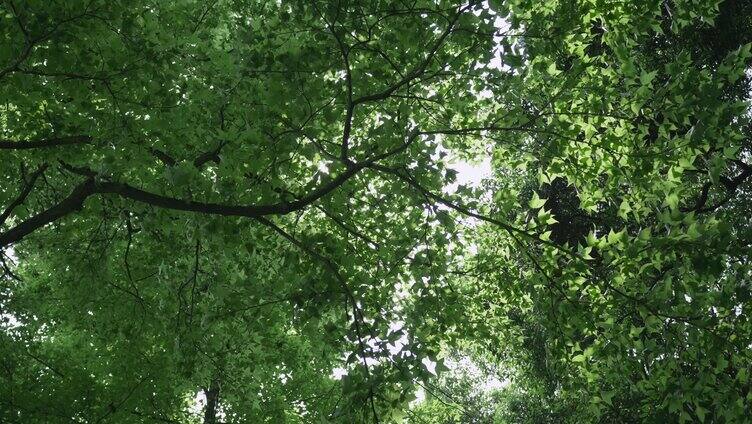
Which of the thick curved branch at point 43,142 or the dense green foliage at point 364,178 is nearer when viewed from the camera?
the dense green foliage at point 364,178

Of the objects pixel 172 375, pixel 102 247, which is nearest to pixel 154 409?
pixel 172 375

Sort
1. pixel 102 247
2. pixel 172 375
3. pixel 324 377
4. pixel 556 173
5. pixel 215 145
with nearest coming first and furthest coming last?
pixel 215 145 < pixel 556 173 < pixel 102 247 < pixel 172 375 < pixel 324 377

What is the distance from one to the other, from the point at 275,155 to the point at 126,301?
183 inches

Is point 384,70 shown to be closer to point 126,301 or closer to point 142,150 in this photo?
point 142,150

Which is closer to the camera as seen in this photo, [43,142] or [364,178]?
[43,142]

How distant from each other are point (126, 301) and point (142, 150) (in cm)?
389

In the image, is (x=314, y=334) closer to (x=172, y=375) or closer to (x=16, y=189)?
(x=172, y=375)

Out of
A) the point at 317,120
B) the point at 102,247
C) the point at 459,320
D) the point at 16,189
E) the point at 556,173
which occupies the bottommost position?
the point at 459,320

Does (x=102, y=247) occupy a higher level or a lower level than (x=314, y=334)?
higher

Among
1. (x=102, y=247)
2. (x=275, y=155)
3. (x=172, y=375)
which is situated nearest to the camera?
(x=275, y=155)

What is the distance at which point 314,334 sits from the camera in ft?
20.2

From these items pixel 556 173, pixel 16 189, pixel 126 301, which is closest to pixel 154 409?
pixel 126 301

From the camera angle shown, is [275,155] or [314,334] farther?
[314,334]

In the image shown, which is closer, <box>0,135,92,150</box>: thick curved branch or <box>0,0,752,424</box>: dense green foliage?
<box>0,0,752,424</box>: dense green foliage
